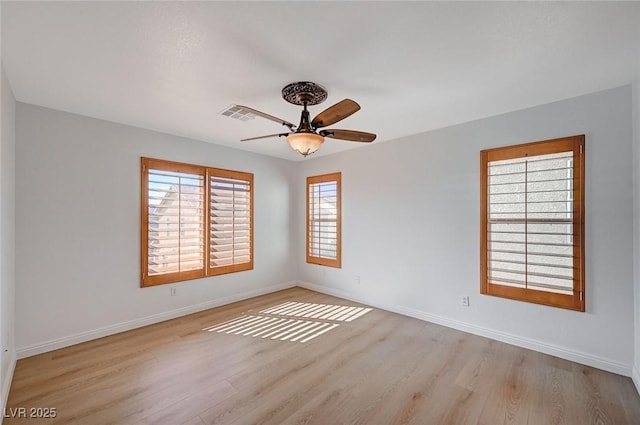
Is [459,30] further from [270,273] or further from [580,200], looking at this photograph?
[270,273]

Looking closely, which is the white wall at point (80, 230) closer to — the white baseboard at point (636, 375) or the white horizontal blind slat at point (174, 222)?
the white horizontal blind slat at point (174, 222)

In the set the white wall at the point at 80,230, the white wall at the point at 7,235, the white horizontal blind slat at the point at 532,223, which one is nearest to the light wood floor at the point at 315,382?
the white wall at the point at 7,235

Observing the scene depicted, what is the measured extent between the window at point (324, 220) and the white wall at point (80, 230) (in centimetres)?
212

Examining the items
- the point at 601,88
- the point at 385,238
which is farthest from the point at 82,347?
the point at 601,88

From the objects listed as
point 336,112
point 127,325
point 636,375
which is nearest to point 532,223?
point 636,375

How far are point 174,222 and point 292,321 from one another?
2131mm

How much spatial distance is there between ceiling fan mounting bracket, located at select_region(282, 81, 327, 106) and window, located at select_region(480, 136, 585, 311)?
2126 mm

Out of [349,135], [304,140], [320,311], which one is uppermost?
[349,135]

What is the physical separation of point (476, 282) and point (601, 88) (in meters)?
2.25

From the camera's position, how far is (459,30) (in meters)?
1.73

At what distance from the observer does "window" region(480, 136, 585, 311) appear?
268 centimetres

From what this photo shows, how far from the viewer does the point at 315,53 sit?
195cm

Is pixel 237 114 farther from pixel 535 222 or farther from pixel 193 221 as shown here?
pixel 535 222

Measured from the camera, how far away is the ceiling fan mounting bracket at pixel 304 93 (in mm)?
2342
